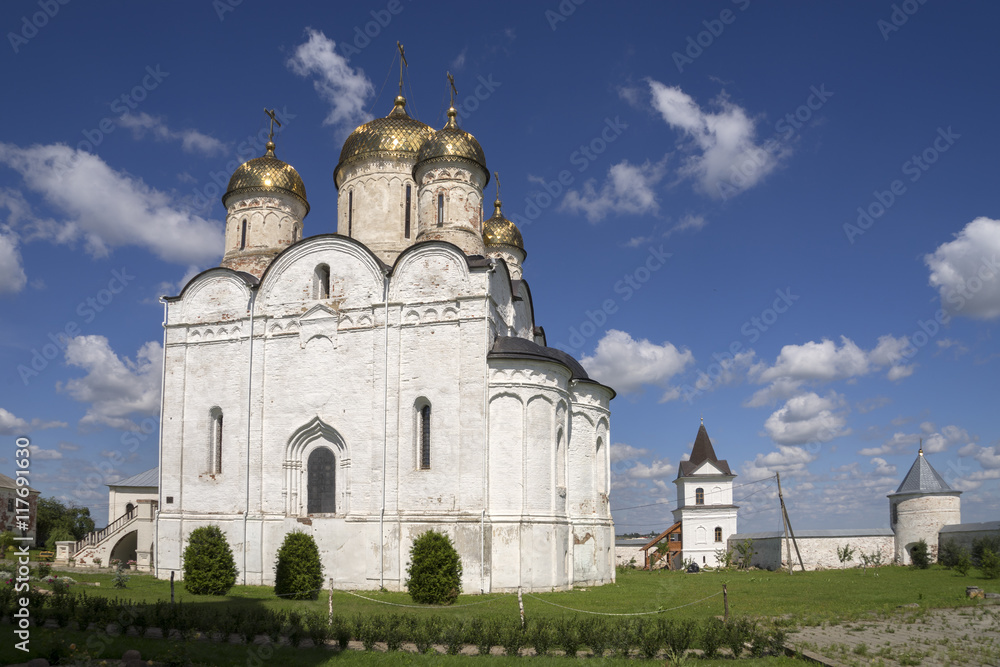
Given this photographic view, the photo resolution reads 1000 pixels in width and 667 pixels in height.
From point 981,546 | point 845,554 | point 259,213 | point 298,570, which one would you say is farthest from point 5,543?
point 981,546

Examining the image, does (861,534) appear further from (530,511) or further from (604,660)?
(604,660)

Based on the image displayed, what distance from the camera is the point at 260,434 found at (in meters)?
19.4

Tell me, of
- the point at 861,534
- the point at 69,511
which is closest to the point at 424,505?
the point at 861,534

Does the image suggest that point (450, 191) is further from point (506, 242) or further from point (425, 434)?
point (506, 242)

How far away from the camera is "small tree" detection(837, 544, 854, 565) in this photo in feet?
111

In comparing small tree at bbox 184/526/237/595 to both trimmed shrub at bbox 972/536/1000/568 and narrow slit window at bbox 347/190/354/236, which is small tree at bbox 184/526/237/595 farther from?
trimmed shrub at bbox 972/536/1000/568

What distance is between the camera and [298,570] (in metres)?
16.3

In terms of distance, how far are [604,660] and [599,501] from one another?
40.6 feet

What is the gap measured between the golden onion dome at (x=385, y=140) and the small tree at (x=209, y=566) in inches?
449

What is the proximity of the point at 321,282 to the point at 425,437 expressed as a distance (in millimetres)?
5248

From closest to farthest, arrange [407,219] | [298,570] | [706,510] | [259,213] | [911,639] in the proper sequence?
[911,639] → [298,570] → [407,219] → [259,213] → [706,510]

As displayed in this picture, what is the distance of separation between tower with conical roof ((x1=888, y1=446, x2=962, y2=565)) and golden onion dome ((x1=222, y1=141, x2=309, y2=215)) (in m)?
29.8

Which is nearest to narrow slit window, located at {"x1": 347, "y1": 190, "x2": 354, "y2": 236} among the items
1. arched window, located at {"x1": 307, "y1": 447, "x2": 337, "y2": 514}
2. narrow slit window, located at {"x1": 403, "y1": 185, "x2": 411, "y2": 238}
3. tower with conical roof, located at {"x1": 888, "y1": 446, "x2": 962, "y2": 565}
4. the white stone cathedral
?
the white stone cathedral

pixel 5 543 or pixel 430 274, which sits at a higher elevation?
pixel 430 274
